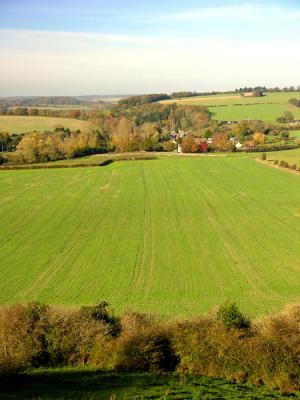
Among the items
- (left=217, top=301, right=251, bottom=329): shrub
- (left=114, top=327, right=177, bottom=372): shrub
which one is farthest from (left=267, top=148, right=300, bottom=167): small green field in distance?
(left=114, top=327, right=177, bottom=372): shrub

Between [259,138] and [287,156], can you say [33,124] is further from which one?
[287,156]

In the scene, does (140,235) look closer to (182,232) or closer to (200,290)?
(182,232)

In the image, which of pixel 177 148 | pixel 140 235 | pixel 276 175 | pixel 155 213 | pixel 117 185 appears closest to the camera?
pixel 140 235

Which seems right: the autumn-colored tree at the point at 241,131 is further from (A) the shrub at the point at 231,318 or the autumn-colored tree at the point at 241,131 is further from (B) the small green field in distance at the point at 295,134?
(A) the shrub at the point at 231,318

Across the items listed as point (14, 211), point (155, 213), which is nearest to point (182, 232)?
point (155, 213)

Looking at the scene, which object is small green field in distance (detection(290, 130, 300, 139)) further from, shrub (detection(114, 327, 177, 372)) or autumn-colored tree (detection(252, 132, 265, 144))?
shrub (detection(114, 327, 177, 372))

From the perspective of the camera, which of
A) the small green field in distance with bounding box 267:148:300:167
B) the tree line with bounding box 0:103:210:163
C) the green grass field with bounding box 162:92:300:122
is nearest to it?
the small green field in distance with bounding box 267:148:300:167
